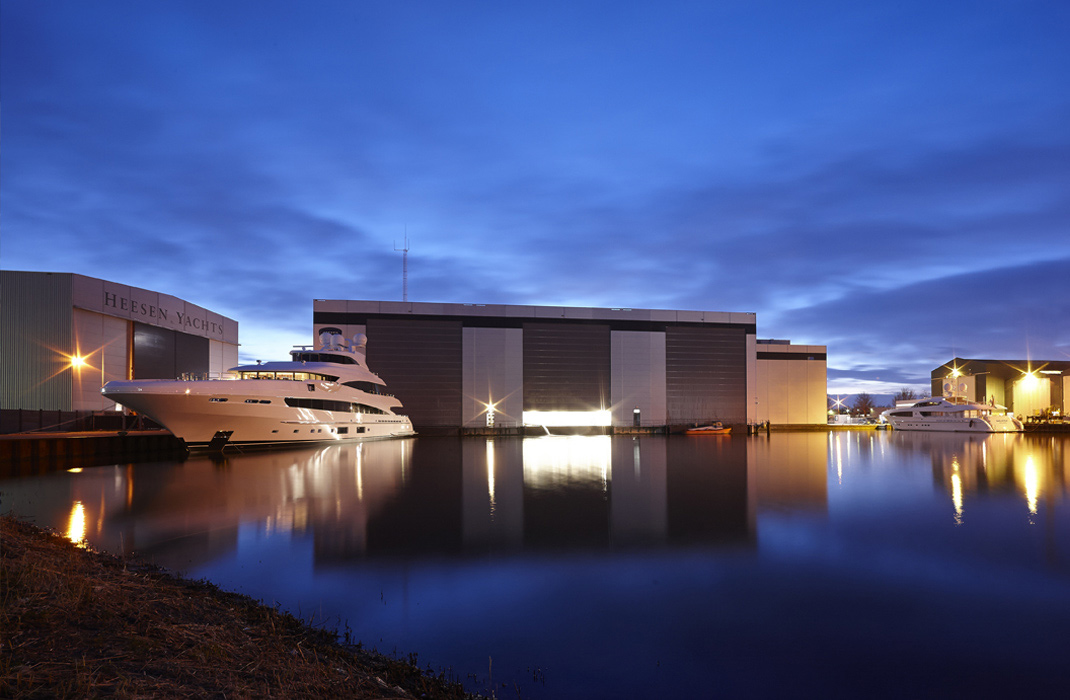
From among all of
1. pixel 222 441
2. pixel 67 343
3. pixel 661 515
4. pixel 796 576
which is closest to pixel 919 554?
pixel 796 576

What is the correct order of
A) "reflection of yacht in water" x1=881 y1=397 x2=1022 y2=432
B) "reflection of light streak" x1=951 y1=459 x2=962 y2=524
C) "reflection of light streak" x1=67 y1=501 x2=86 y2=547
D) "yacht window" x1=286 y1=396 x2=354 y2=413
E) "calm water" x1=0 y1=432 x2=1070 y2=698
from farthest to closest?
"reflection of yacht in water" x1=881 y1=397 x2=1022 y2=432 → "yacht window" x1=286 y1=396 x2=354 y2=413 → "reflection of light streak" x1=951 y1=459 x2=962 y2=524 → "reflection of light streak" x1=67 y1=501 x2=86 y2=547 → "calm water" x1=0 y1=432 x2=1070 y2=698

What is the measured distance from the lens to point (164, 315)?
4034cm

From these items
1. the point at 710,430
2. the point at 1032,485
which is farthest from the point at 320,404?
the point at 710,430

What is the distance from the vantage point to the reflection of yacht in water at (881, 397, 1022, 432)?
51281mm

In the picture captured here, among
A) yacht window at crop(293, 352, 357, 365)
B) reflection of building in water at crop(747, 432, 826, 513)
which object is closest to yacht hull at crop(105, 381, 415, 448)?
yacht window at crop(293, 352, 357, 365)

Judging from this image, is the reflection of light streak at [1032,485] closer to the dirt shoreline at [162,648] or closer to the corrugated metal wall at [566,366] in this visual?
the dirt shoreline at [162,648]

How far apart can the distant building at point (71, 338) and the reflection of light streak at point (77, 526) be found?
25.9 m

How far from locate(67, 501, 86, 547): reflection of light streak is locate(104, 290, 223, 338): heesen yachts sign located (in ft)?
97.4

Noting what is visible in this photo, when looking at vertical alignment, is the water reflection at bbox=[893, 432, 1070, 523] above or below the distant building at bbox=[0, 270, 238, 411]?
below

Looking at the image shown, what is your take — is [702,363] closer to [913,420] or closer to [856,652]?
[913,420]

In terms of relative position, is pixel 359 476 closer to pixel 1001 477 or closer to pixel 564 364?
pixel 1001 477

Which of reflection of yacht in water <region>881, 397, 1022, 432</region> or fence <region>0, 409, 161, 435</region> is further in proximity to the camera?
reflection of yacht in water <region>881, 397, 1022, 432</region>

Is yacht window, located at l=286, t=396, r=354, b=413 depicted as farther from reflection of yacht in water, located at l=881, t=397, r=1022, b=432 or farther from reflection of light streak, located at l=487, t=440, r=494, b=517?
reflection of yacht in water, located at l=881, t=397, r=1022, b=432

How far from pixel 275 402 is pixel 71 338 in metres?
15.8
